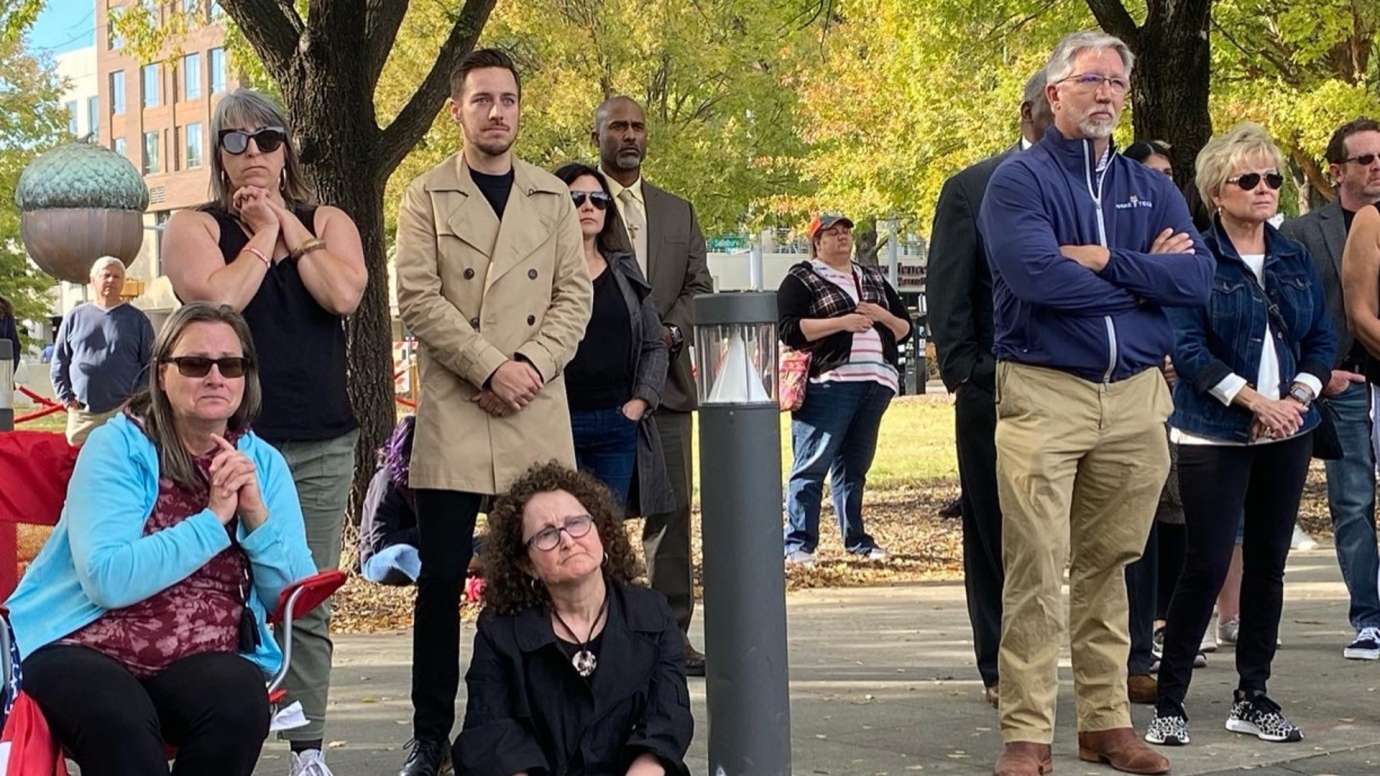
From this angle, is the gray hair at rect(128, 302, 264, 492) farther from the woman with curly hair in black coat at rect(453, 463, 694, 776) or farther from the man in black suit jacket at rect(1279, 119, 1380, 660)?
the man in black suit jacket at rect(1279, 119, 1380, 660)

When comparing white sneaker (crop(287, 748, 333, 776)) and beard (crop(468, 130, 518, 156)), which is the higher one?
beard (crop(468, 130, 518, 156))

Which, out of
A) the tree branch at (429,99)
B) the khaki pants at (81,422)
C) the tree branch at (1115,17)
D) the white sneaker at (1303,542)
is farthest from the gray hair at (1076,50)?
the khaki pants at (81,422)

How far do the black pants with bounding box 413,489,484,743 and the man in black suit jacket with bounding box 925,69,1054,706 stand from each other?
1.88m

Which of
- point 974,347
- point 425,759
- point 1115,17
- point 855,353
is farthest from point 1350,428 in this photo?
point 1115,17

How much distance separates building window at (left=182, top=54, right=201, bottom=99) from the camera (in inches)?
3150

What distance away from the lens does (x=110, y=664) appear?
4.38m

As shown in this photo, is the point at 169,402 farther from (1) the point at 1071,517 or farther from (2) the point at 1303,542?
(2) the point at 1303,542

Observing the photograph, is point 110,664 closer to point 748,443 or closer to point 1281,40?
point 748,443

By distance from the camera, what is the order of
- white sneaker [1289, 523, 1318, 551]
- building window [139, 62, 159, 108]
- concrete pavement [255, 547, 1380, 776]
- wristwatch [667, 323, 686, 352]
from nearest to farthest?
concrete pavement [255, 547, 1380, 776], wristwatch [667, 323, 686, 352], white sneaker [1289, 523, 1318, 551], building window [139, 62, 159, 108]

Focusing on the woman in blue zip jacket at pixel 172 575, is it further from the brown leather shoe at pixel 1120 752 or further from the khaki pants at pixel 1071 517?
the brown leather shoe at pixel 1120 752

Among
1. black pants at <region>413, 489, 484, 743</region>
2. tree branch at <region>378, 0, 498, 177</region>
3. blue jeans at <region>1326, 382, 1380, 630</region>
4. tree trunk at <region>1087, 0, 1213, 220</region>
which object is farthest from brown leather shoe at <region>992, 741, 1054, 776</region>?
tree trunk at <region>1087, 0, 1213, 220</region>

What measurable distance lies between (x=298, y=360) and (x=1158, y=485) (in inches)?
104

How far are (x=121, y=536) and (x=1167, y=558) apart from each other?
194 inches

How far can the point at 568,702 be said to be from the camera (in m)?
4.66
